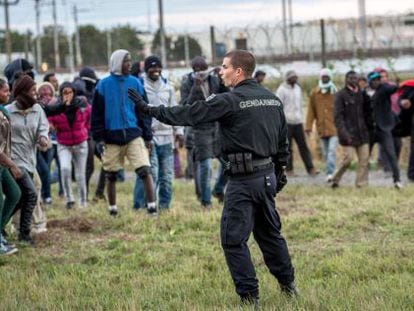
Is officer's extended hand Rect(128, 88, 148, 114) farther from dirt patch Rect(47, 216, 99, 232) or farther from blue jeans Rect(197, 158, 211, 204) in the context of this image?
blue jeans Rect(197, 158, 211, 204)

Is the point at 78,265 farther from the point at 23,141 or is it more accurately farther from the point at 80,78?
the point at 80,78

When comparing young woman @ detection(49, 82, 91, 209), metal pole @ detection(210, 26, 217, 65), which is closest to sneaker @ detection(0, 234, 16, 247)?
young woman @ detection(49, 82, 91, 209)

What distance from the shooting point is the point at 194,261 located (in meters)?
8.09

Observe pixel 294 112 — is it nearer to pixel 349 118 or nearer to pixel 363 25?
pixel 349 118

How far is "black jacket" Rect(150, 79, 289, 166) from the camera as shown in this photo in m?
6.12

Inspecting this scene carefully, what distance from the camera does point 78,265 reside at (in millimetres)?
8133

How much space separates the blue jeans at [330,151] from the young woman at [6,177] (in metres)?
7.47

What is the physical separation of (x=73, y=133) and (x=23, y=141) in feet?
8.99

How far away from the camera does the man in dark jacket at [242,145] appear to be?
6156mm

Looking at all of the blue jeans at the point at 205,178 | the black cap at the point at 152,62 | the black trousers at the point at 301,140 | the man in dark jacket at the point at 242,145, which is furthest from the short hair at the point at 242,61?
the black trousers at the point at 301,140

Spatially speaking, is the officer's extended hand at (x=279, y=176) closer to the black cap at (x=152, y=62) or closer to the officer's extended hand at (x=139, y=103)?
the officer's extended hand at (x=139, y=103)

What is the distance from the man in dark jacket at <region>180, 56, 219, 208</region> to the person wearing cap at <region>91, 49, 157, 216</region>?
38.8 inches

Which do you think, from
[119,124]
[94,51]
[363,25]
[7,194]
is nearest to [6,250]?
[7,194]

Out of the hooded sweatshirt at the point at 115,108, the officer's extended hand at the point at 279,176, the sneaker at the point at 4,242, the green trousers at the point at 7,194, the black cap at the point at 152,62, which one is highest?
the black cap at the point at 152,62
